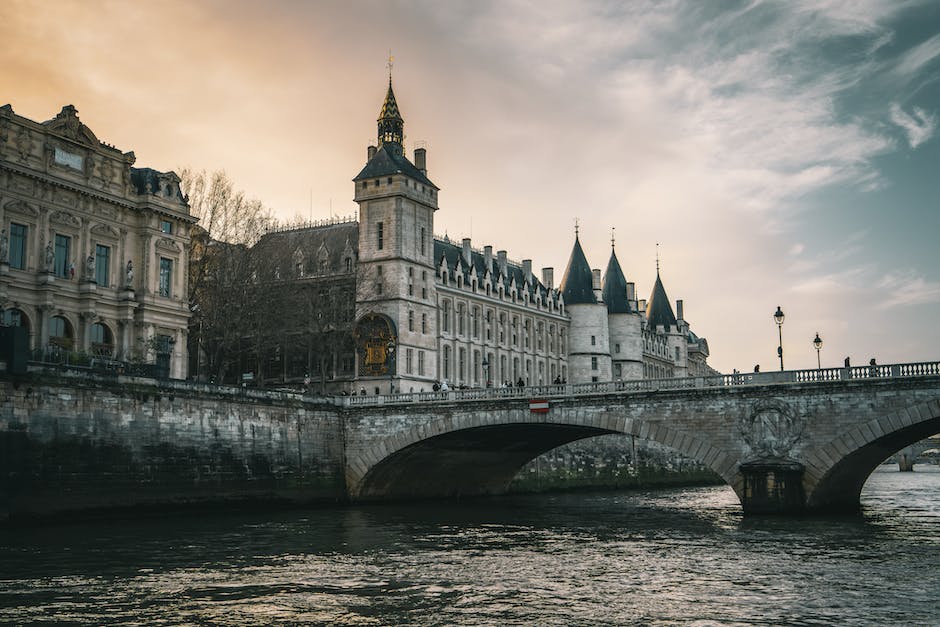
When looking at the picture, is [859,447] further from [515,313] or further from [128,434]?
[515,313]

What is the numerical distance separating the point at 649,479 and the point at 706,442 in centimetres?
4036

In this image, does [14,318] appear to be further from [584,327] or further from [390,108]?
[584,327]

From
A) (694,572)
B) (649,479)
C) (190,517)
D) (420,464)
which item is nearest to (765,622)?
(694,572)

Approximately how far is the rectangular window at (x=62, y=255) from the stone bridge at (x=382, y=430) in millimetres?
12546

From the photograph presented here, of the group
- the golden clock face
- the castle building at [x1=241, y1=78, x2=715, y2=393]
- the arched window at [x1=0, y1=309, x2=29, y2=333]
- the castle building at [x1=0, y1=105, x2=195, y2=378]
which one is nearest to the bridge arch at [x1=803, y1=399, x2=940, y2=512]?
the castle building at [x1=241, y1=78, x2=715, y2=393]

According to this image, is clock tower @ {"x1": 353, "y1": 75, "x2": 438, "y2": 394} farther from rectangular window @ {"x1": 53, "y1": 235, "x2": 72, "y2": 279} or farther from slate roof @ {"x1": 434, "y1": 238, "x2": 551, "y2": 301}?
rectangular window @ {"x1": 53, "y1": 235, "x2": 72, "y2": 279}

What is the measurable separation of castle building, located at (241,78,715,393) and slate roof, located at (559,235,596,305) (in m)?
0.12

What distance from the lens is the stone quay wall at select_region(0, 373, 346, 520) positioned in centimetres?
3903

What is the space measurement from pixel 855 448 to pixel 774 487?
3677 millimetres

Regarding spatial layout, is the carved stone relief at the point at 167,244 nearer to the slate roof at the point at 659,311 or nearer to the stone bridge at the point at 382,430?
the stone bridge at the point at 382,430

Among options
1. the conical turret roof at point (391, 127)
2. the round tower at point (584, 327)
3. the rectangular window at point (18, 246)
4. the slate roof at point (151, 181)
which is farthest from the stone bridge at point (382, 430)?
the round tower at point (584, 327)

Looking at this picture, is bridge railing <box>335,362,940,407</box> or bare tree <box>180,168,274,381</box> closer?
bridge railing <box>335,362,940,407</box>

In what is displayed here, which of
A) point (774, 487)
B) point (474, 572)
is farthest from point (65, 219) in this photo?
point (774, 487)

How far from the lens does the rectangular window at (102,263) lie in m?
57.1
